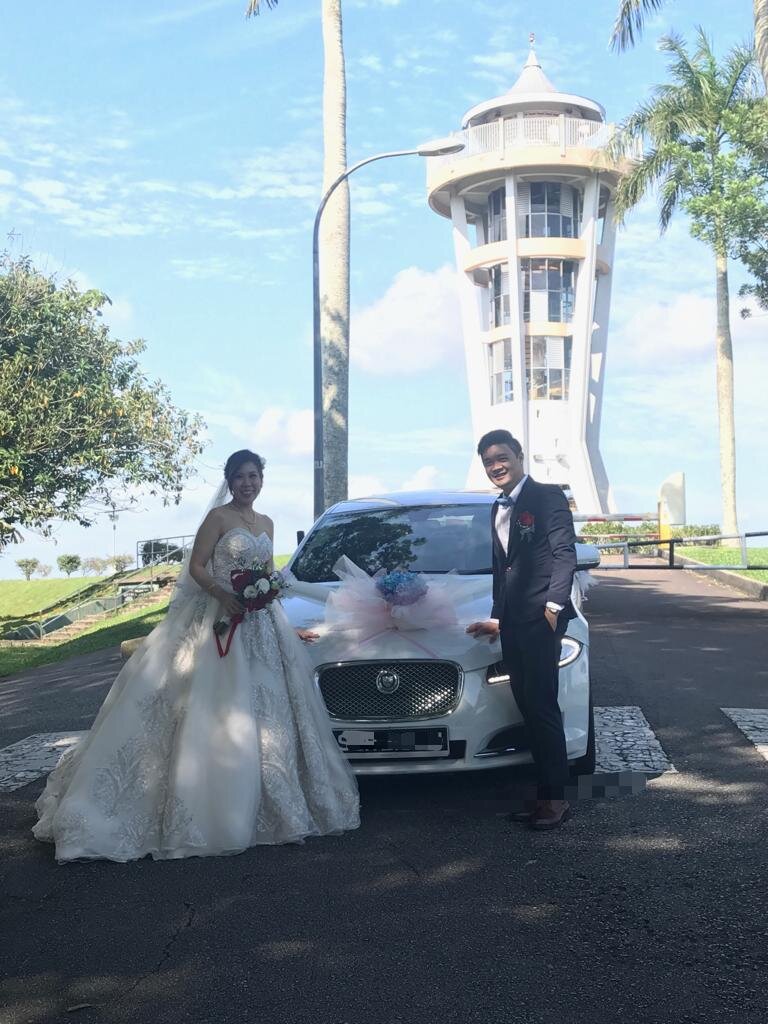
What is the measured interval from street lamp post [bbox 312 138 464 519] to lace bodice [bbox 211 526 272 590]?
1226 cm

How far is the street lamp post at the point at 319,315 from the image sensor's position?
63.9ft

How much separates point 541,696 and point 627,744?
2329mm

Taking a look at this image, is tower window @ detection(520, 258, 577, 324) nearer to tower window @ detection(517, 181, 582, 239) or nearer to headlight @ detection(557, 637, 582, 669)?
tower window @ detection(517, 181, 582, 239)

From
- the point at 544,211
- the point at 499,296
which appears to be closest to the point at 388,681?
the point at 499,296

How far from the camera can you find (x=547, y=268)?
57.7 m

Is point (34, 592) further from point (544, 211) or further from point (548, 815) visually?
point (548, 815)

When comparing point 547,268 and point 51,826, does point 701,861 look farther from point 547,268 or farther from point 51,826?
point 547,268

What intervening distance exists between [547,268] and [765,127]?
33656mm

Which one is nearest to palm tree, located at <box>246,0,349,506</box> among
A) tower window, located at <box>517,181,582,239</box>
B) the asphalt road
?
the asphalt road

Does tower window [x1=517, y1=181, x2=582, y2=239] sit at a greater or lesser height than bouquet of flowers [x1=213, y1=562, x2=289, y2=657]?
greater

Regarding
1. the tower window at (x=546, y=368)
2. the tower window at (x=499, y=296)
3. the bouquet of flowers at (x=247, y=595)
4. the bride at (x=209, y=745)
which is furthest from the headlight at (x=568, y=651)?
the tower window at (x=546, y=368)

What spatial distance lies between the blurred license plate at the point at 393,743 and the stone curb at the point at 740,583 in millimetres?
16749

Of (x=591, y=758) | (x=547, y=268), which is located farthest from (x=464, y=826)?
(x=547, y=268)

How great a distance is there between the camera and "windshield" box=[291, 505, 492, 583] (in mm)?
8148
